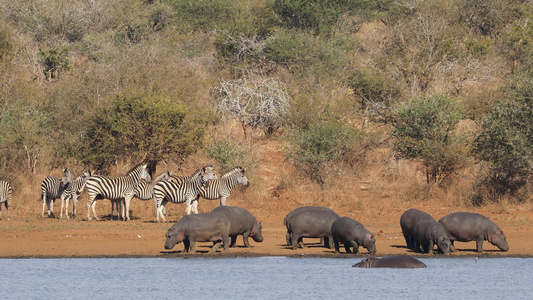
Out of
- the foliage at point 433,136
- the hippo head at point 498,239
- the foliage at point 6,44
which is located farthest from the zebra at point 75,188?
the foliage at point 6,44

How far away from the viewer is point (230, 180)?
21578mm

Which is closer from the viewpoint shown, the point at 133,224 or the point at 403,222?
the point at 403,222

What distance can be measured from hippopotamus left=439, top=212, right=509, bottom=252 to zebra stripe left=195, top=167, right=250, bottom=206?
24.5ft

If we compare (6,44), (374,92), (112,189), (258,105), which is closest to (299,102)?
(258,105)

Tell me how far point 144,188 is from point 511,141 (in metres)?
10.5

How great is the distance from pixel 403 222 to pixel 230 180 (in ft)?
21.8

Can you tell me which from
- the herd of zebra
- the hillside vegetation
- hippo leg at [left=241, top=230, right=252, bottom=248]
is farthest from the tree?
hippo leg at [left=241, top=230, right=252, bottom=248]

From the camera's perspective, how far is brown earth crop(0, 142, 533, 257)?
16500 mm

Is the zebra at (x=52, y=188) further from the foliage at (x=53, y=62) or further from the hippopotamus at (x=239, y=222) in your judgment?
the foliage at (x=53, y=62)

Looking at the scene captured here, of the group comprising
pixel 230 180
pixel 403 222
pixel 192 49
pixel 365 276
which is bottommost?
pixel 365 276

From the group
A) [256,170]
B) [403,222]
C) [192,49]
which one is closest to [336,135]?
[256,170]

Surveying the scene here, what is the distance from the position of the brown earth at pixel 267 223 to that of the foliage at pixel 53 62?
12.3 metres

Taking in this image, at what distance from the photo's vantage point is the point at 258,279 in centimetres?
1373

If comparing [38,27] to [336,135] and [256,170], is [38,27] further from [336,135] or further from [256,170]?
[336,135]
